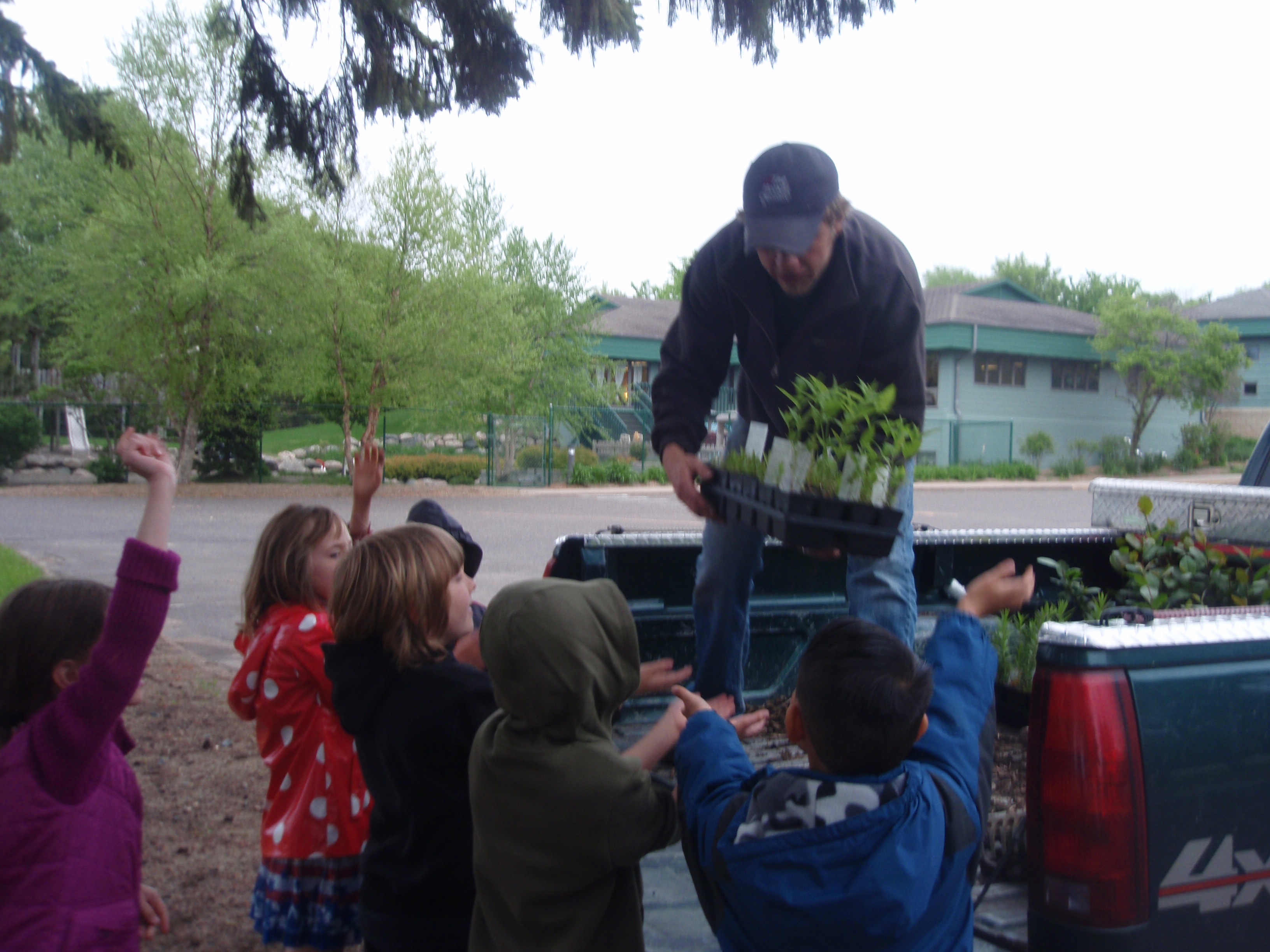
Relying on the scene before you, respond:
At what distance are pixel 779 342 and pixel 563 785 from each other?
1583 millimetres

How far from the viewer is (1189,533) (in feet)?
11.1

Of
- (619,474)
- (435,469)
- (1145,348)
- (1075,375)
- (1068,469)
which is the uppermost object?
(1145,348)

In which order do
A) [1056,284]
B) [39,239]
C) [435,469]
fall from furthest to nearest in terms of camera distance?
[1056,284] < [39,239] < [435,469]

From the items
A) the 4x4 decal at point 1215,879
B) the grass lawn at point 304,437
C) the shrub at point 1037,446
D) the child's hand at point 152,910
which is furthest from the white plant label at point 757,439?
the shrub at point 1037,446

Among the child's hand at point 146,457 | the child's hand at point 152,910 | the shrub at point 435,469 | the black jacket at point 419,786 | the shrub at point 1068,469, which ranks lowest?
the shrub at point 1068,469

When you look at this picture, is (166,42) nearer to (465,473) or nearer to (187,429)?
(187,429)

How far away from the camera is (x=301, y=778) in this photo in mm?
2779

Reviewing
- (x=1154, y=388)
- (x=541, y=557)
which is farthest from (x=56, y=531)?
(x=1154, y=388)

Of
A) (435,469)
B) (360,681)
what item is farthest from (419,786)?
(435,469)

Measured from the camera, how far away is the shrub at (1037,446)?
36094 mm

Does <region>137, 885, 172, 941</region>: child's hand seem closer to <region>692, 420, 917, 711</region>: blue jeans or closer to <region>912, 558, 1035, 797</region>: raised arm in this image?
<region>692, 420, 917, 711</region>: blue jeans

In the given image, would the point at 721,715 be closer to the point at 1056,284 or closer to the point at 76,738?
the point at 76,738

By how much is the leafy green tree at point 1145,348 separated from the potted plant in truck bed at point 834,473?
38691 millimetres

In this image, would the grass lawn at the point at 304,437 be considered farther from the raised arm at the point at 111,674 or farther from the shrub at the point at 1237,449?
the shrub at the point at 1237,449
